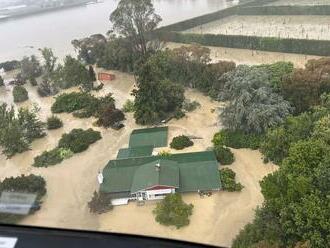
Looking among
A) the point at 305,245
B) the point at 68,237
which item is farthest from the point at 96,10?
the point at 68,237

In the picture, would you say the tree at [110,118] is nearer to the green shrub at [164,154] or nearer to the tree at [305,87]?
the green shrub at [164,154]

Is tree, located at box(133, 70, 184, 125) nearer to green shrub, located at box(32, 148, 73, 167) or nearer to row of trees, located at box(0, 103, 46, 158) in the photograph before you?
green shrub, located at box(32, 148, 73, 167)

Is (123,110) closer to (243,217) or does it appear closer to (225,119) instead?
(225,119)

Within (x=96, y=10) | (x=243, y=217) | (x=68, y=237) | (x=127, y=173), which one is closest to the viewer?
(x=68, y=237)

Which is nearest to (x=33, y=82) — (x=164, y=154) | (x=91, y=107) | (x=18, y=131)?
(x=91, y=107)

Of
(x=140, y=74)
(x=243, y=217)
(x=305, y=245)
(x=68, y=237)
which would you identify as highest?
(x=68, y=237)

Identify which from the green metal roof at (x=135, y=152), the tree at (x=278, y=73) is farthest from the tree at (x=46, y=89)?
the tree at (x=278, y=73)

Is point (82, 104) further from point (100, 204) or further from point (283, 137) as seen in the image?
point (283, 137)
